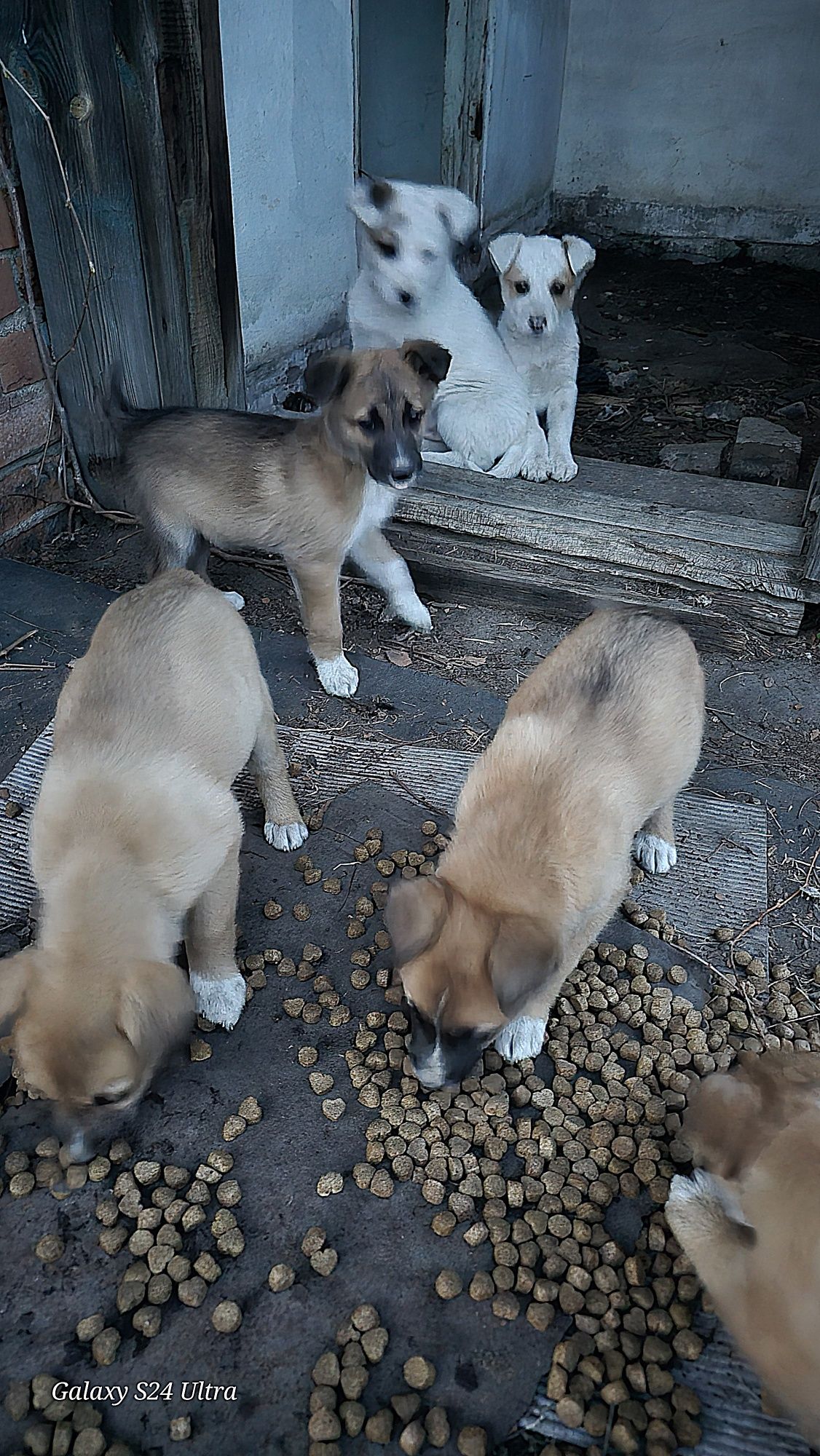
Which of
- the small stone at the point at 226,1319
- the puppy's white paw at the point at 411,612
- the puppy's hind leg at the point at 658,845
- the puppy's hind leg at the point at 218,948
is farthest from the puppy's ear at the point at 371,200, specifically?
the small stone at the point at 226,1319

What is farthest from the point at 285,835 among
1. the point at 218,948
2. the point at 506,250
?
the point at 506,250

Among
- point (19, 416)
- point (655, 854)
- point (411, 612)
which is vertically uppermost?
point (19, 416)

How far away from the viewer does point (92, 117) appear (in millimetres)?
4590

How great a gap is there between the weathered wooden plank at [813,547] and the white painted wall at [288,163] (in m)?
3.84

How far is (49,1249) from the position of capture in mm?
2377

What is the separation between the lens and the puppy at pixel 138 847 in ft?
6.93

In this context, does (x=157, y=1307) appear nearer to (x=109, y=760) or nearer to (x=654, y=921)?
(x=109, y=760)

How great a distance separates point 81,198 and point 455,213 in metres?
2.30

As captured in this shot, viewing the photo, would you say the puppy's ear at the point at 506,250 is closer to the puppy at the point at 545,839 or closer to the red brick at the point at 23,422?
the red brick at the point at 23,422

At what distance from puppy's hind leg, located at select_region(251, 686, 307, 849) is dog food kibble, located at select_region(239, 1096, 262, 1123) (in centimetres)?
106

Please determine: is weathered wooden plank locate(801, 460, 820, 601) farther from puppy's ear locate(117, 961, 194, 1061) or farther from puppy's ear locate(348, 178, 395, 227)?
puppy's ear locate(117, 961, 194, 1061)

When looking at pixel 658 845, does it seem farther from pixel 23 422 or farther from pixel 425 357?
pixel 23 422

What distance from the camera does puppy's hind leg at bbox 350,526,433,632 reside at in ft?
16.1

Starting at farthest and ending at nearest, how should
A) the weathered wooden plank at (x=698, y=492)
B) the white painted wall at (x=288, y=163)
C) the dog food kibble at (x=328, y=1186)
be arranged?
the white painted wall at (x=288, y=163) < the weathered wooden plank at (x=698, y=492) < the dog food kibble at (x=328, y=1186)
